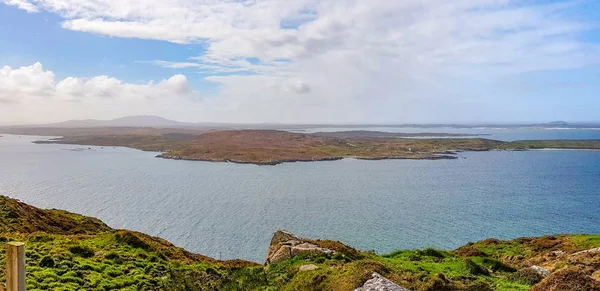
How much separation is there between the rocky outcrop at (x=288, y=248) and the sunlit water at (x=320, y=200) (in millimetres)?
23681

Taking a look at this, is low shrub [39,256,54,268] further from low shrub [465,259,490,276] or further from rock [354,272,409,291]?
low shrub [465,259,490,276]

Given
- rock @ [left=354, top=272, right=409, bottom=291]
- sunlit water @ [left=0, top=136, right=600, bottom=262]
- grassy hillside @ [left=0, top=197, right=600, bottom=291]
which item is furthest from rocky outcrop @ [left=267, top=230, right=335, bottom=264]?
sunlit water @ [left=0, top=136, right=600, bottom=262]

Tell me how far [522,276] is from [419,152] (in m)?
174

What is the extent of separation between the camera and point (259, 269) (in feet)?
53.6

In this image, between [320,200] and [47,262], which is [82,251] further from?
[320,200]

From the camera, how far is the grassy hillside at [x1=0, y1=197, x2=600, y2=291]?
1247 cm

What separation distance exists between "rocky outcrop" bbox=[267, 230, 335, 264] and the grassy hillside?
764 millimetres

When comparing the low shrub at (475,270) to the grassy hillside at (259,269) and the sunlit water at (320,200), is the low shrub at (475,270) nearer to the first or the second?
the grassy hillside at (259,269)

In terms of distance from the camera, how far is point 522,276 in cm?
1798

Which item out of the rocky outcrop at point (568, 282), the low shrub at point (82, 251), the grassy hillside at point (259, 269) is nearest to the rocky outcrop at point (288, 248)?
the grassy hillside at point (259, 269)

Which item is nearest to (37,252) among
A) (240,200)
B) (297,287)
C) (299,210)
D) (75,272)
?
(75,272)

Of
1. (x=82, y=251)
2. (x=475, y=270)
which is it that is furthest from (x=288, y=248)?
(x=82, y=251)

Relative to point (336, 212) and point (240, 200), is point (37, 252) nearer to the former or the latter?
point (336, 212)

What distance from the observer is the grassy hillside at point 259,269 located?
12473 millimetres
